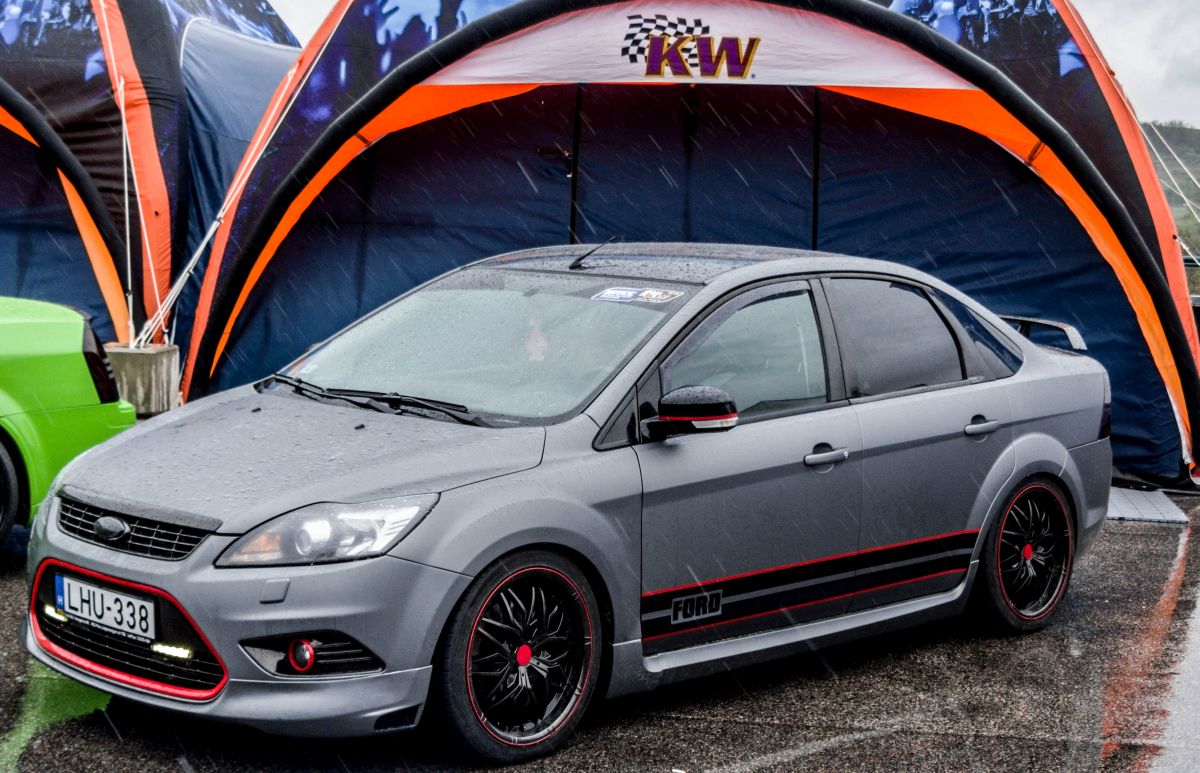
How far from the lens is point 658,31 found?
10.1m

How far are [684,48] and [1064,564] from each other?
17.0 feet

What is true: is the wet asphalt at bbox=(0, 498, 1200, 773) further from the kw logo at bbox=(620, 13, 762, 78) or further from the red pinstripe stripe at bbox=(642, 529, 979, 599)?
the kw logo at bbox=(620, 13, 762, 78)

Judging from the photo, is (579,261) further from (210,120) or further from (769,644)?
(210,120)

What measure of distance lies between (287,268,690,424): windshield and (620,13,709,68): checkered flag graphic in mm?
4849

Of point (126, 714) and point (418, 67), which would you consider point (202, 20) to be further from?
point (126, 714)

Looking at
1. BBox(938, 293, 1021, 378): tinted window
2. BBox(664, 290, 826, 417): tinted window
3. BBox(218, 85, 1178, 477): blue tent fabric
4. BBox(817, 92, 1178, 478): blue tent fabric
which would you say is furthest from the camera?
BBox(218, 85, 1178, 477): blue tent fabric

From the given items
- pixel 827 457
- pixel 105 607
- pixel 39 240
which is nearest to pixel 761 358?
pixel 827 457

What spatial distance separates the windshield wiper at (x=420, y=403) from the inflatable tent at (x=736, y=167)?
568 centimetres

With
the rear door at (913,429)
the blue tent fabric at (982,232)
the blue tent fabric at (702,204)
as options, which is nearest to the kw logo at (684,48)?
the blue tent fabric at (702,204)

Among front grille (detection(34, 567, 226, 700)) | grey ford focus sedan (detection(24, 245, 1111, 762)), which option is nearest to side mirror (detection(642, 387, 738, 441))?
grey ford focus sedan (detection(24, 245, 1111, 762))

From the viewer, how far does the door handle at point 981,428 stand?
573 centimetres

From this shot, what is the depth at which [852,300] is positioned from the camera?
5590mm

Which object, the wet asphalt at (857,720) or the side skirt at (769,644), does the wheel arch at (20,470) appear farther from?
the side skirt at (769,644)

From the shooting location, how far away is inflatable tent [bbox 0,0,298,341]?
12.4 meters
